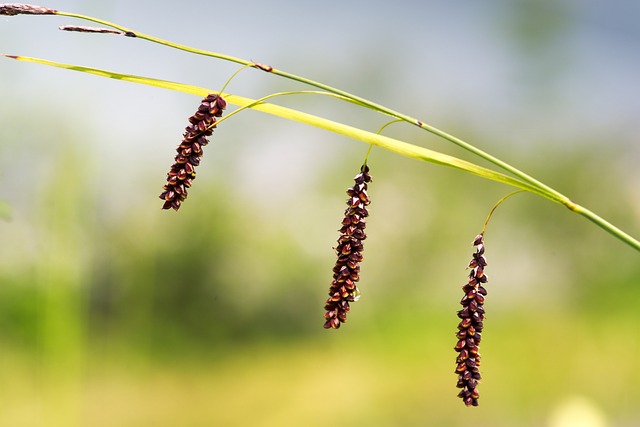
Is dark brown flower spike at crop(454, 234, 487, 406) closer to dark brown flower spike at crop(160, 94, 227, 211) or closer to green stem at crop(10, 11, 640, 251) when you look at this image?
green stem at crop(10, 11, 640, 251)

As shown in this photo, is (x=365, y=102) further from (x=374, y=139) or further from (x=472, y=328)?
(x=472, y=328)

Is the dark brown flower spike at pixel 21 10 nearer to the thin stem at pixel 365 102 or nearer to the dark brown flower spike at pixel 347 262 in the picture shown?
the thin stem at pixel 365 102

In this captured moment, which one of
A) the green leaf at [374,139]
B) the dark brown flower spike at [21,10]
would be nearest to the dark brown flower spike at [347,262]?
the green leaf at [374,139]

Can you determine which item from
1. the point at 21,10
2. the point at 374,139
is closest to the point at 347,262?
the point at 374,139

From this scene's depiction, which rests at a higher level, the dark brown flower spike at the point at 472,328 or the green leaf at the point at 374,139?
the green leaf at the point at 374,139

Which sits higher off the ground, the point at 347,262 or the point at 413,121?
the point at 413,121

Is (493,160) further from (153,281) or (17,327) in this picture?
(17,327)
